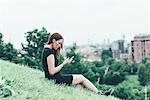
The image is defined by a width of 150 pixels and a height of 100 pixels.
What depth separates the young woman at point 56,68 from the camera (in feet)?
11.3

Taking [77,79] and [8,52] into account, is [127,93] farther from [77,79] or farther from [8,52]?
[77,79]

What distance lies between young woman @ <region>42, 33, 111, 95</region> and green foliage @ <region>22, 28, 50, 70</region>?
357 millimetres

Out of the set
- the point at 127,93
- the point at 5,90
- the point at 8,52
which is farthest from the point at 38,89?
the point at 127,93

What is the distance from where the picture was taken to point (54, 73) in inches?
135

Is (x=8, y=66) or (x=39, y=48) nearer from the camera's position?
(x=8, y=66)

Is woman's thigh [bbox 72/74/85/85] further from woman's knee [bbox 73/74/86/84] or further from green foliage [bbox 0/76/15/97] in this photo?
green foliage [bbox 0/76/15/97]

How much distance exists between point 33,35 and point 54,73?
795 millimetres

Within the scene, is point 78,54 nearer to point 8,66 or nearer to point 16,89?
point 8,66

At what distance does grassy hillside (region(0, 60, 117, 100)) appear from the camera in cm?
274

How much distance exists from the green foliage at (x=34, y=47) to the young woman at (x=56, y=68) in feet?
1.17

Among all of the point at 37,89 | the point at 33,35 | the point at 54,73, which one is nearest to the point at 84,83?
the point at 54,73

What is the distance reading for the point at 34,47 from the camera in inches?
168

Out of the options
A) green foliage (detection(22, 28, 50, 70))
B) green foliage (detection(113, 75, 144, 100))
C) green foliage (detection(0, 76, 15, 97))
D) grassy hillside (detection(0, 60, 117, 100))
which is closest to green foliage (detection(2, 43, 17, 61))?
green foliage (detection(22, 28, 50, 70))

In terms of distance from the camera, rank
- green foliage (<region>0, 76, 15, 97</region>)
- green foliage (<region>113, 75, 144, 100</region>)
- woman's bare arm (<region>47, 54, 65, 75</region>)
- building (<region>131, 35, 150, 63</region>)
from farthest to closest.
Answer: green foliage (<region>113, 75, 144, 100</region>), building (<region>131, 35, 150, 63</region>), woman's bare arm (<region>47, 54, 65, 75</region>), green foliage (<region>0, 76, 15, 97</region>)
